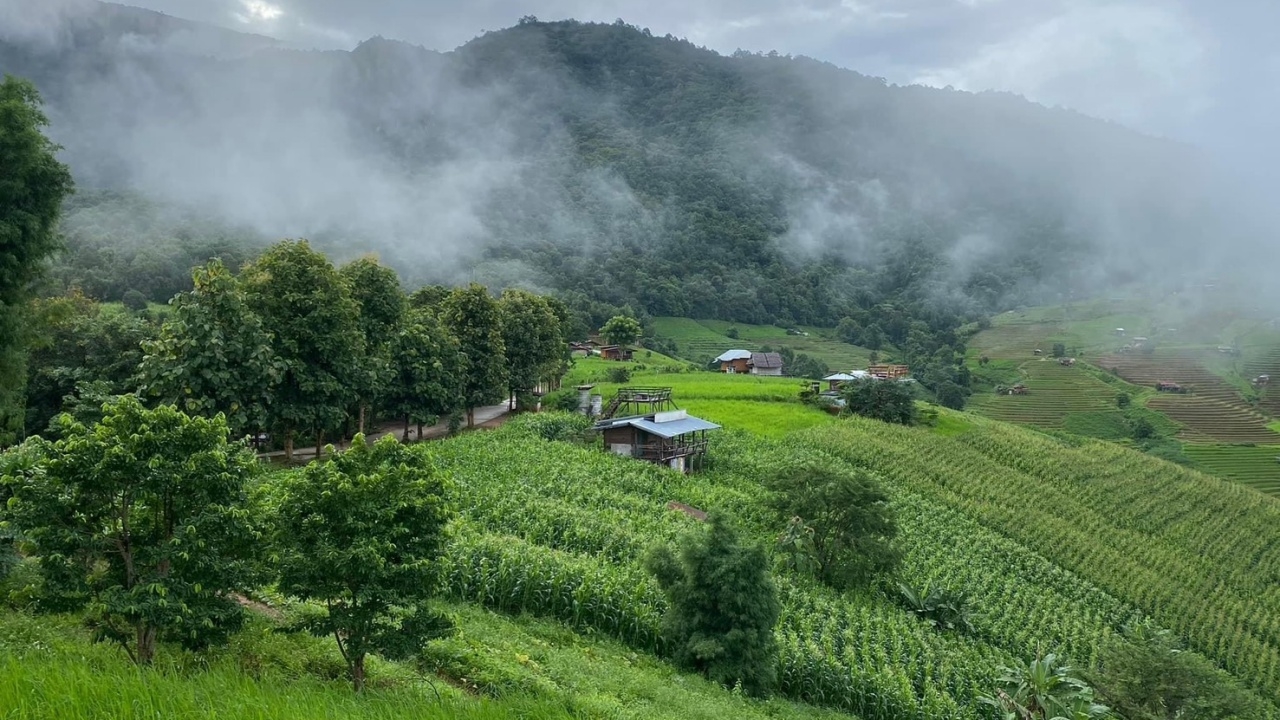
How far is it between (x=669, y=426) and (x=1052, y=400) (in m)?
62.4

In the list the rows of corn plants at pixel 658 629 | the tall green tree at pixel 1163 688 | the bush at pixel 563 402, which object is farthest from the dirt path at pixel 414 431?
the tall green tree at pixel 1163 688

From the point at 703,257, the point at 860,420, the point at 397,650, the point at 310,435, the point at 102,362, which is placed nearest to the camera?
the point at 397,650

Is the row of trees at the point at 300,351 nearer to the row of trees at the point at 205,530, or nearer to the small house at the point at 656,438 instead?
the small house at the point at 656,438

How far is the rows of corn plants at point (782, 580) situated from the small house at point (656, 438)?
1.80 meters

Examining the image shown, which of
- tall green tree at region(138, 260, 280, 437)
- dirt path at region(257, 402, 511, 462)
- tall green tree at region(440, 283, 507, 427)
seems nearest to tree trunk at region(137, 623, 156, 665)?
tall green tree at region(138, 260, 280, 437)

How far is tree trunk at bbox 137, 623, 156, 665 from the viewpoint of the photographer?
9641 mm

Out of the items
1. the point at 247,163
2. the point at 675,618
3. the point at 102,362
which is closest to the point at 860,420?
the point at 675,618

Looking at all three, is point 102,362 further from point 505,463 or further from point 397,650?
point 397,650

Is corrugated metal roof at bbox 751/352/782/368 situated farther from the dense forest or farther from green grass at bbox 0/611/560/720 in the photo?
green grass at bbox 0/611/560/720

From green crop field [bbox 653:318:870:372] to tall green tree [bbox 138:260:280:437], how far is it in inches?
3100

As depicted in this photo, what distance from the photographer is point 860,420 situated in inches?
2121

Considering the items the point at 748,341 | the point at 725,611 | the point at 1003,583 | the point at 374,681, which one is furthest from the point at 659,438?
the point at 748,341

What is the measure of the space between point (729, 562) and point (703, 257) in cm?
14046

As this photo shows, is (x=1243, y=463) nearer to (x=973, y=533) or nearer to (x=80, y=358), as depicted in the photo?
(x=973, y=533)
